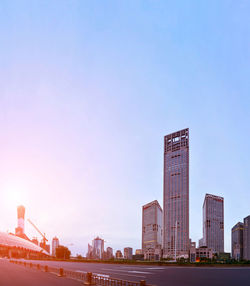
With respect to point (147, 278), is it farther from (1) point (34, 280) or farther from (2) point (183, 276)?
(1) point (34, 280)

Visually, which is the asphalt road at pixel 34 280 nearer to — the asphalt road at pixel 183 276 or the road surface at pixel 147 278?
the road surface at pixel 147 278

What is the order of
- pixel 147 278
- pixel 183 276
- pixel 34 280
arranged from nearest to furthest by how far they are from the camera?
1. pixel 34 280
2. pixel 147 278
3. pixel 183 276

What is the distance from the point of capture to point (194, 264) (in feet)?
281

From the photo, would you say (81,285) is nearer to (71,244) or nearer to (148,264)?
(148,264)

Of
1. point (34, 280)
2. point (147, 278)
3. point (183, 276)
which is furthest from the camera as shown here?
point (183, 276)

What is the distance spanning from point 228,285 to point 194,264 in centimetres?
4959

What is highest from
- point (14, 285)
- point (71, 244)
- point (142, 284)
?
point (142, 284)

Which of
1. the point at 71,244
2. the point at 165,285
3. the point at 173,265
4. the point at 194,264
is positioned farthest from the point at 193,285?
the point at 71,244

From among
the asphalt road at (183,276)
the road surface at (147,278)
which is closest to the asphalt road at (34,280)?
the road surface at (147,278)

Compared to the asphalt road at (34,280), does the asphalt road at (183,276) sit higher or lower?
lower

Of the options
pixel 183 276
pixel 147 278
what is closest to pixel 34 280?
pixel 147 278

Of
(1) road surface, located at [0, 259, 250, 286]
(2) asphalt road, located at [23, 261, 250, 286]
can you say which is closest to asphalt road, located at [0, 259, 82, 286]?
(1) road surface, located at [0, 259, 250, 286]

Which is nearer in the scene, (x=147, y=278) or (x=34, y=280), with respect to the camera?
(x=34, y=280)

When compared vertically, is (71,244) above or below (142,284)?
below
